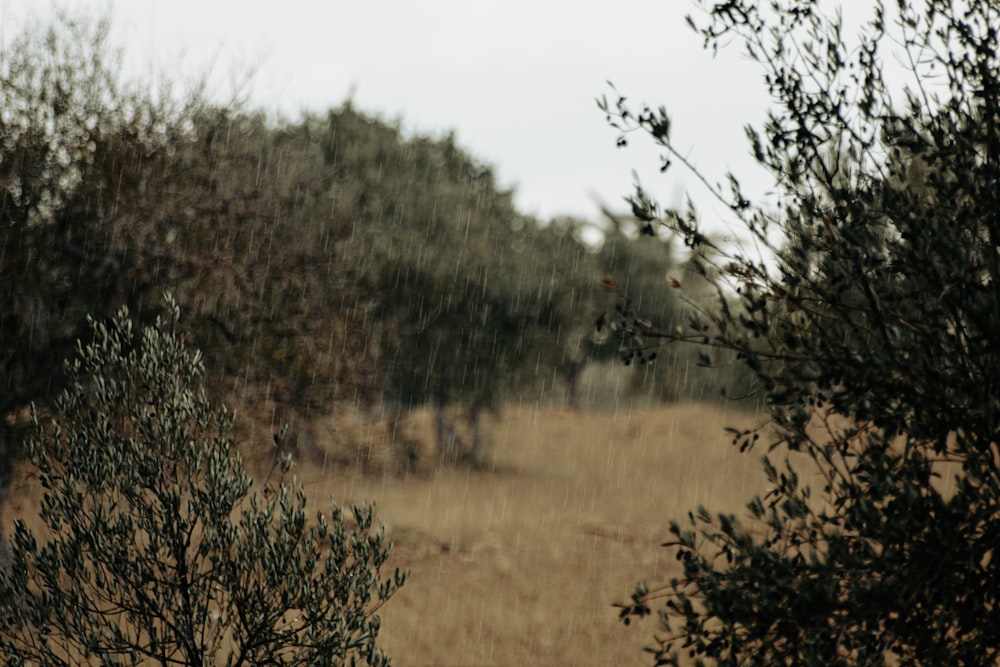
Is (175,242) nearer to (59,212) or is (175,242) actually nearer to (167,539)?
(59,212)

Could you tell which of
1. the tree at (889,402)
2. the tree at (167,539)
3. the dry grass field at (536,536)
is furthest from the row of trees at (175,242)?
the tree at (889,402)

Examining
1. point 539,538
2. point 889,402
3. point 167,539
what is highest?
point 889,402

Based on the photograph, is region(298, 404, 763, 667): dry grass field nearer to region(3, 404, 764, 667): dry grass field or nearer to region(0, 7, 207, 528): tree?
region(3, 404, 764, 667): dry grass field

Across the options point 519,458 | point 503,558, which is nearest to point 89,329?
point 503,558

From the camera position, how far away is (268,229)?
1628 cm

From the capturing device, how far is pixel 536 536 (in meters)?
22.6

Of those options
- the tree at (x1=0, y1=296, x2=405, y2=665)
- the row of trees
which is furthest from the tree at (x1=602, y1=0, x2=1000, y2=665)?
the row of trees

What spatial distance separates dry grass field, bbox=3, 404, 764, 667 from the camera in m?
16.9

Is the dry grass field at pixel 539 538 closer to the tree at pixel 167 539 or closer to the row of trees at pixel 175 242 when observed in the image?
the row of trees at pixel 175 242

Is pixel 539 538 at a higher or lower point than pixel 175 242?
lower

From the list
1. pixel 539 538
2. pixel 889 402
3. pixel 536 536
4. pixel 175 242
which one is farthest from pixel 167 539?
pixel 536 536

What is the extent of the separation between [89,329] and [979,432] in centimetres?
1328

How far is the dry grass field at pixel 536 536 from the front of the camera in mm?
Result: 16938

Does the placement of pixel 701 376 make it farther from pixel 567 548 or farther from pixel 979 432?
pixel 979 432
